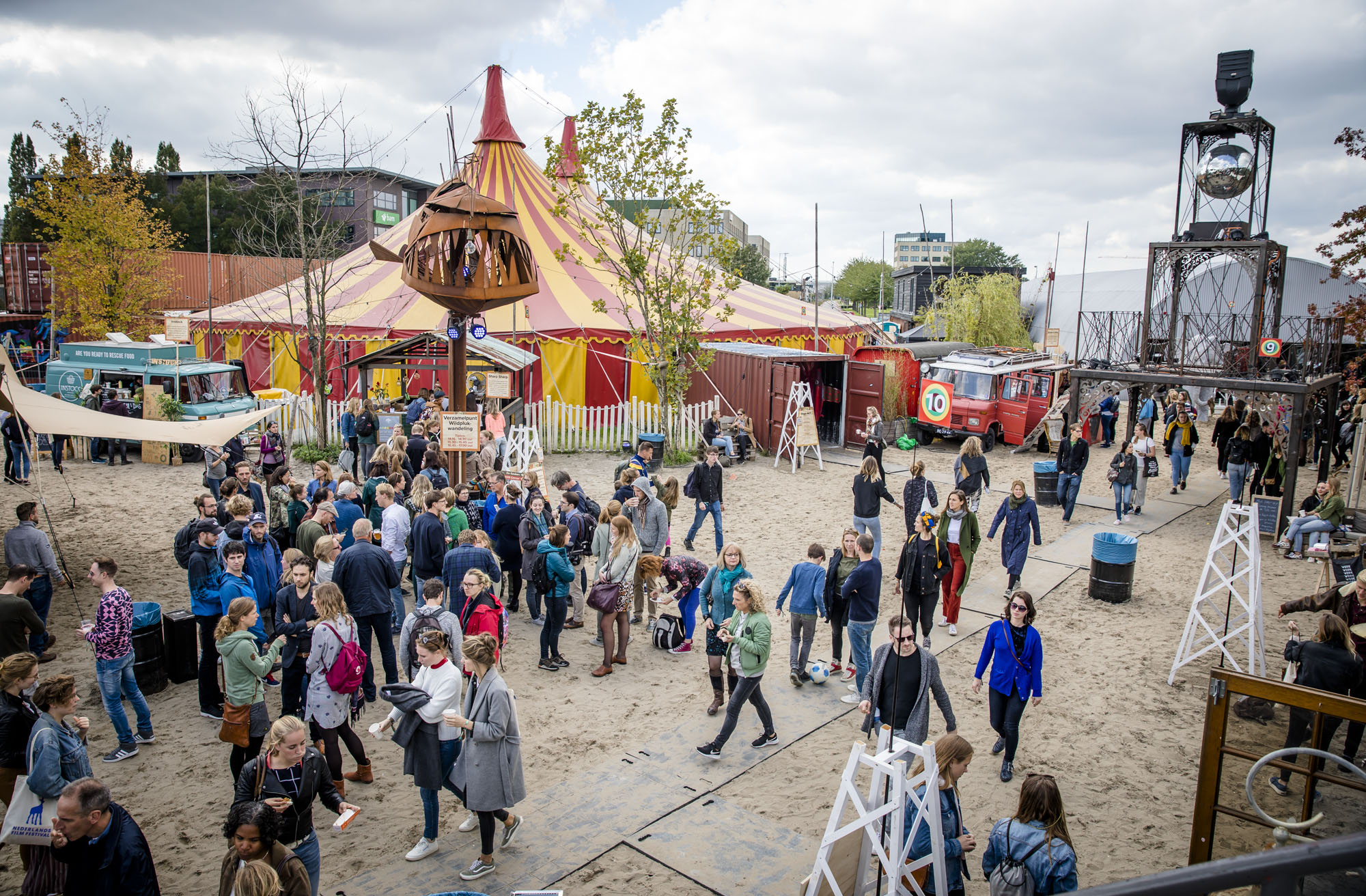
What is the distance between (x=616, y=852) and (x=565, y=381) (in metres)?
15.6

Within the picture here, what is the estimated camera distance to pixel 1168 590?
1029 centimetres

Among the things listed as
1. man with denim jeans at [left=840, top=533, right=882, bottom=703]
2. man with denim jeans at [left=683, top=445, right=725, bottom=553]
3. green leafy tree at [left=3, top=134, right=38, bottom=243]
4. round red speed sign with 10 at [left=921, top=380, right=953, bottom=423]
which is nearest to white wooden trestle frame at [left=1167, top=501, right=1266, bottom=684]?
man with denim jeans at [left=840, top=533, right=882, bottom=703]

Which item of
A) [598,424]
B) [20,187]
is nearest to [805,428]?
[598,424]

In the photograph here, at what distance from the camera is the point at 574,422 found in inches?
717

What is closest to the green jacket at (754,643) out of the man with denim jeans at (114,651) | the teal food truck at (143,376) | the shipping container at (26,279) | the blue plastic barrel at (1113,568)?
the man with denim jeans at (114,651)

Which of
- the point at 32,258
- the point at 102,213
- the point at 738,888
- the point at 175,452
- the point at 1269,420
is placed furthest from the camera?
→ the point at 32,258

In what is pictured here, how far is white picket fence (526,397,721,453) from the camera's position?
59.3 feet

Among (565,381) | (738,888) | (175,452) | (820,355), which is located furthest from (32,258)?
(738,888)

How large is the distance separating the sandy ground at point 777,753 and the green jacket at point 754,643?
80 cm

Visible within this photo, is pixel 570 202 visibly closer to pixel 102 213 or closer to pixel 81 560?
pixel 102 213

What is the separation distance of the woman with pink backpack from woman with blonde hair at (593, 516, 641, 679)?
2658mm

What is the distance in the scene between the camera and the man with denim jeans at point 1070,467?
12672 millimetres

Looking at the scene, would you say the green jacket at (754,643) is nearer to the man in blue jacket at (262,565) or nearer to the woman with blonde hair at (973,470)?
the man in blue jacket at (262,565)

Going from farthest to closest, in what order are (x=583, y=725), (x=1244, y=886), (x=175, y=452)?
(x=175, y=452)
(x=583, y=725)
(x=1244, y=886)
